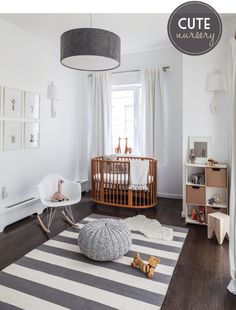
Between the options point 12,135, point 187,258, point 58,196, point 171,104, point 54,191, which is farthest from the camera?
point 171,104

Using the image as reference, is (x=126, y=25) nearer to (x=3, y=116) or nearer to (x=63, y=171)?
(x=3, y=116)

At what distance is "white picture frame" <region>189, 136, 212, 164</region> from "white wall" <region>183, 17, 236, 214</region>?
0.06 metres

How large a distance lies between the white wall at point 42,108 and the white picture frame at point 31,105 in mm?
100

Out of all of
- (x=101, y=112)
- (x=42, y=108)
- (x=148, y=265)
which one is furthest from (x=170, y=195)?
(x=42, y=108)

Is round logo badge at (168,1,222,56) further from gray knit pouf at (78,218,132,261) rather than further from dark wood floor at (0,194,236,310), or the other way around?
dark wood floor at (0,194,236,310)

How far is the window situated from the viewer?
462cm

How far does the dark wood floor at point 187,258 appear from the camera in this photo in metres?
1.72

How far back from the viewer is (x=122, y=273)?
6.65 ft

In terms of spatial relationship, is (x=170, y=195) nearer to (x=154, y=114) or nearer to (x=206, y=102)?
(x=154, y=114)

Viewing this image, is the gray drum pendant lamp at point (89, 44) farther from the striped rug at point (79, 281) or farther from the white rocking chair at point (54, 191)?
the striped rug at point (79, 281)

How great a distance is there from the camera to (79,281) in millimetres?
1918

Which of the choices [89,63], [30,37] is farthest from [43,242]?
[30,37]

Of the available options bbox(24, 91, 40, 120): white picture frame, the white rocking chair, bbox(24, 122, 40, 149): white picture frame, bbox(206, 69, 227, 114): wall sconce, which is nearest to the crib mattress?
the white rocking chair

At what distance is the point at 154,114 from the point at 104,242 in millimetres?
2807
